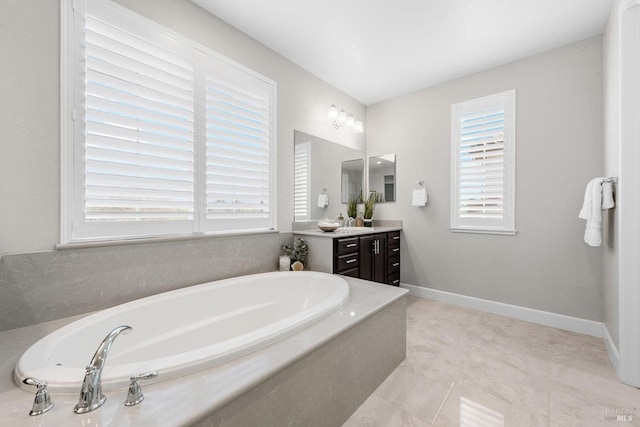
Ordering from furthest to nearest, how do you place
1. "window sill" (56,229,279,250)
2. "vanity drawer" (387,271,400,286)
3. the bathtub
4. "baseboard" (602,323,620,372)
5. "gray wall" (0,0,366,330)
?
1. "vanity drawer" (387,271,400,286)
2. "baseboard" (602,323,620,372)
3. "window sill" (56,229,279,250)
4. "gray wall" (0,0,366,330)
5. the bathtub

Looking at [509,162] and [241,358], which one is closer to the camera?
[241,358]

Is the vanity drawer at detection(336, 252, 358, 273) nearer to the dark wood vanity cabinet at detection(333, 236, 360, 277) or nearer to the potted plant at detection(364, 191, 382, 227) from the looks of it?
the dark wood vanity cabinet at detection(333, 236, 360, 277)

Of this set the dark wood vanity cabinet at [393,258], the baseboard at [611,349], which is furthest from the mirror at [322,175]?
the baseboard at [611,349]

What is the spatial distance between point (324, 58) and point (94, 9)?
1838 millimetres

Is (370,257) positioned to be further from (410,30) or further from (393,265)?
(410,30)

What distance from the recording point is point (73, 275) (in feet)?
4.96

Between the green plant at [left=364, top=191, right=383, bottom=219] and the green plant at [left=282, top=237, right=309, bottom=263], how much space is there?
1289mm

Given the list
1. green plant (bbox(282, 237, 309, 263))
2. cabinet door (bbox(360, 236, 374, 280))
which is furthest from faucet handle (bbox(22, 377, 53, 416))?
cabinet door (bbox(360, 236, 374, 280))

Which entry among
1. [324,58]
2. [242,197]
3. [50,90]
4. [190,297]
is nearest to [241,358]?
[190,297]

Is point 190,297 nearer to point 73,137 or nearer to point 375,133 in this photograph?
point 73,137

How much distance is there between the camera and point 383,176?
373 cm

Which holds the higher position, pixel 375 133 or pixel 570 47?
pixel 570 47

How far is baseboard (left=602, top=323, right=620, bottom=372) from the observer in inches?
72.0

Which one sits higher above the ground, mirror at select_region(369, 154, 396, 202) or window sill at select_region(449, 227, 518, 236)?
mirror at select_region(369, 154, 396, 202)
